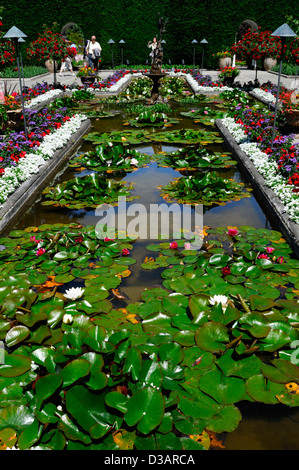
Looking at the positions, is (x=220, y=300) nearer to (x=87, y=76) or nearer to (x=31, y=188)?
(x=31, y=188)

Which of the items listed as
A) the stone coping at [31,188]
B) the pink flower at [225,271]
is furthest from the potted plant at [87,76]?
the pink flower at [225,271]

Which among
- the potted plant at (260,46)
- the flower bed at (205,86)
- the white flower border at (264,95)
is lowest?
the white flower border at (264,95)

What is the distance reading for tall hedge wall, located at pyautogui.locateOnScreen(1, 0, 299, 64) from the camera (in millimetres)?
22875

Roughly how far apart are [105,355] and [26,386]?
1.77 ft

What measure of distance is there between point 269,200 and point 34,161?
3952 mm

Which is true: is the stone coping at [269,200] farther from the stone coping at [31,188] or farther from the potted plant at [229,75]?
the potted plant at [229,75]

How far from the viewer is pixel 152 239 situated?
4.66m

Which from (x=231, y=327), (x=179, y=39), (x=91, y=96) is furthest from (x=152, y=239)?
(x=179, y=39)

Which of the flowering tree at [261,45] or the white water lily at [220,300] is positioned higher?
the flowering tree at [261,45]

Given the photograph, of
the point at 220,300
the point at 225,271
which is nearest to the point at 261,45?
the point at 225,271

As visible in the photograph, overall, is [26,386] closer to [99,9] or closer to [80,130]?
[80,130]

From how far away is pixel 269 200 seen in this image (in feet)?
17.9

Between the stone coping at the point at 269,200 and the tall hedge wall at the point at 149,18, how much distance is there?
1849 centimetres

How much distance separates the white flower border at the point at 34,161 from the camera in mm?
5684
